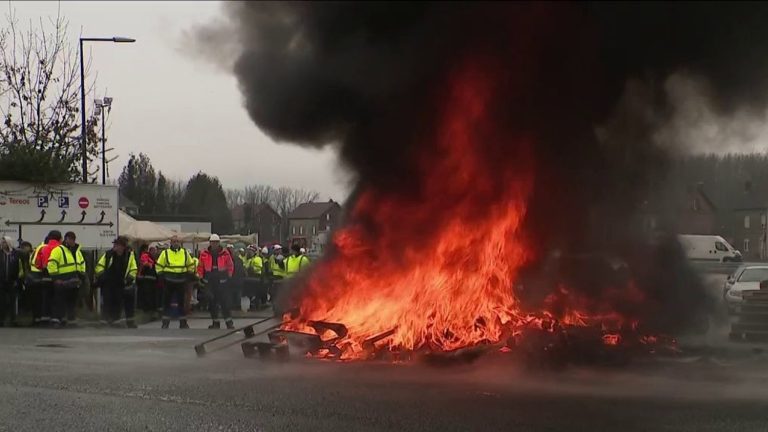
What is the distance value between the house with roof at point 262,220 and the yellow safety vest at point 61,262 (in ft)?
188

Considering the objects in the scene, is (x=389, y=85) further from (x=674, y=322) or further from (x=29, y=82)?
(x=29, y=82)

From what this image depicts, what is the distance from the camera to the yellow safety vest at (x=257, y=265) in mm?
18997

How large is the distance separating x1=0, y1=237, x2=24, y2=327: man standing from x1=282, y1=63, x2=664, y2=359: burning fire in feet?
20.7

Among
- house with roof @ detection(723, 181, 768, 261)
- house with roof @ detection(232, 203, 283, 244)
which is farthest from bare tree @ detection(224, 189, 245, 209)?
house with roof @ detection(723, 181, 768, 261)

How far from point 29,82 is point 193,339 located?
46.6ft

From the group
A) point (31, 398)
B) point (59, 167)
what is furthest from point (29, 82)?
point (31, 398)

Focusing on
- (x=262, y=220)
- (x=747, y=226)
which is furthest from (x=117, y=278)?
(x=262, y=220)

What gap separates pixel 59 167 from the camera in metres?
16.9

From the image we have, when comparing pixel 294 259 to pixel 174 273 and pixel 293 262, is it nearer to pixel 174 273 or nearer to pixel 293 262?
pixel 293 262

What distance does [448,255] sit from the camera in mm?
10094

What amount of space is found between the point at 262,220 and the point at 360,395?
71.2 meters

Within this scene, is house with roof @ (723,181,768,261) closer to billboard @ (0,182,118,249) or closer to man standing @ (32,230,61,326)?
billboard @ (0,182,118,249)

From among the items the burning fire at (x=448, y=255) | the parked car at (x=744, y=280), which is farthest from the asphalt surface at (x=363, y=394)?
the parked car at (x=744, y=280)

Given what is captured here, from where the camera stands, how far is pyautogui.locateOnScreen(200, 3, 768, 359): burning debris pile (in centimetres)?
968
